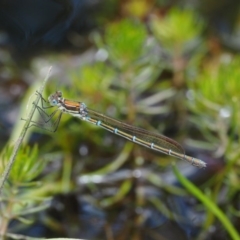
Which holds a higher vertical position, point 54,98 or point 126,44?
point 126,44

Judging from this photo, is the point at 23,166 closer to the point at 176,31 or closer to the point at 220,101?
the point at 220,101

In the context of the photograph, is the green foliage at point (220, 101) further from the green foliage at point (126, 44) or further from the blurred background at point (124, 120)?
the green foliage at point (126, 44)

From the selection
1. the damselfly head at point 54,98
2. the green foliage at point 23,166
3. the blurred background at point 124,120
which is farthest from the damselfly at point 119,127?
the green foliage at point 23,166

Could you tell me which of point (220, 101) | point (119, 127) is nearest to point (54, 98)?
point (119, 127)

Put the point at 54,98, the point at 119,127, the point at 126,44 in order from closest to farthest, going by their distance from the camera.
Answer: the point at 54,98
the point at 119,127
the point at 126,44

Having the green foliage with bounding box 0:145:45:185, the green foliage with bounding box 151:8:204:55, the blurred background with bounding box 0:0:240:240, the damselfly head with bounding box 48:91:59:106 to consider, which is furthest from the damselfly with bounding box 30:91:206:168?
the green foliage with bounding box 151:8:204:55

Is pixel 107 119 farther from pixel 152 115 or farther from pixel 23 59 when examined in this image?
pixel 23 59

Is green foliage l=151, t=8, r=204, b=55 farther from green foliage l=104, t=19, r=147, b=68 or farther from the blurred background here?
green foliage l=104, t=19, r=147, b=68
